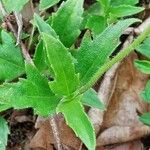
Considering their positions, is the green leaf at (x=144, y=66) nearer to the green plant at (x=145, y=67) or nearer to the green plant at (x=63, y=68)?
the green plant at (x=145, y=67)

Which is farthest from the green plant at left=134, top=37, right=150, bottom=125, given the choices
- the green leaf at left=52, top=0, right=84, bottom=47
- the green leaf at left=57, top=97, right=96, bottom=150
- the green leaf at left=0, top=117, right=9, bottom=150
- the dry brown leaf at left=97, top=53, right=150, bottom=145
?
the green leaf at left=0, top=117, right=9, bottom=150

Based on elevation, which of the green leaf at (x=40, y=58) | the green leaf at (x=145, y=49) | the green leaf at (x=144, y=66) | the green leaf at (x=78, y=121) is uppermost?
the green leaf at (x=40, y=58)

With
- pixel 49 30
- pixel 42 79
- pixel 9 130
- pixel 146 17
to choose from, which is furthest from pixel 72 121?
pixel 146 17

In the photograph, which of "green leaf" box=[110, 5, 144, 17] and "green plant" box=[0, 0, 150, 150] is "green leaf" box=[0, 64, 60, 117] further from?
"green leaf" box=[110, 5, 144, 17]

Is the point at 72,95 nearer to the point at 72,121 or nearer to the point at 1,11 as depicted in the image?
the point at 72,121

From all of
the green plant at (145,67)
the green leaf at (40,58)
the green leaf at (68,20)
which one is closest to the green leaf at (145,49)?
the green plant at (145,67)

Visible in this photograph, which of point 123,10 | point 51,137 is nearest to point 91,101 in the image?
point 51,137
